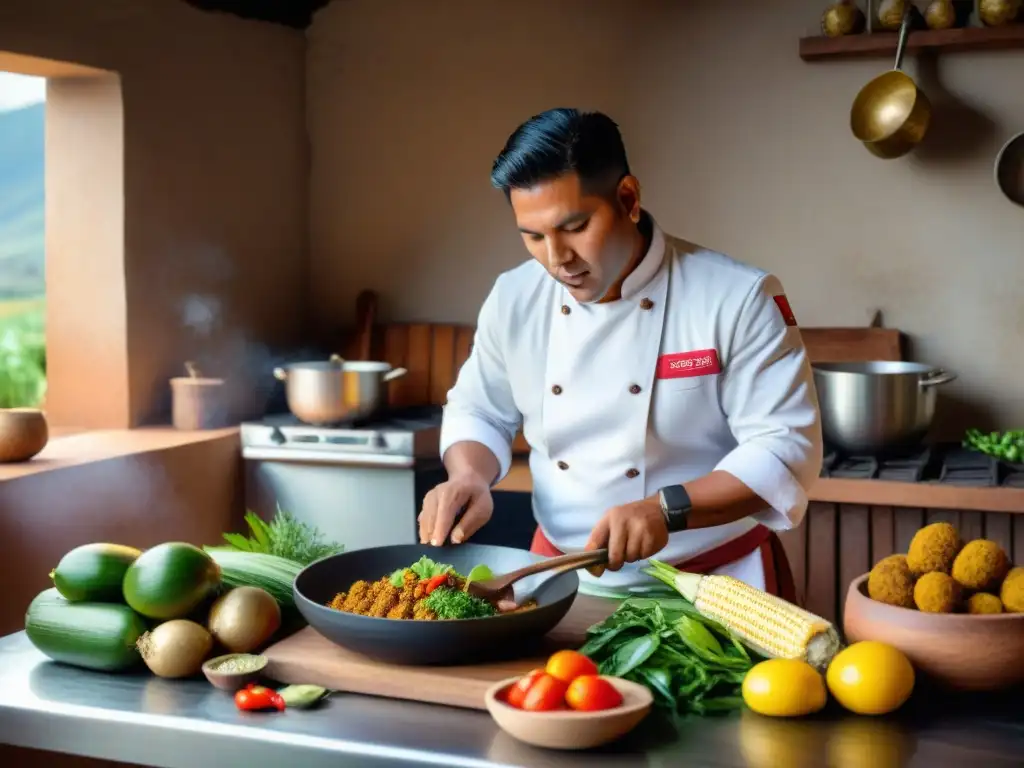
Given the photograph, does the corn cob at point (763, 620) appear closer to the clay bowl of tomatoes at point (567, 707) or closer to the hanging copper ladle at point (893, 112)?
the clay bowl of tomatoes at point (567, 707)

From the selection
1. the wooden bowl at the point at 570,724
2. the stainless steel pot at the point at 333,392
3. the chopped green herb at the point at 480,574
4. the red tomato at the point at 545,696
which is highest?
the stainless steel pot at the point at 333,392

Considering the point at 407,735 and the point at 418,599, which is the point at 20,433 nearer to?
the point at 418,599

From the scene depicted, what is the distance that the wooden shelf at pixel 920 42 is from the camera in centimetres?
371

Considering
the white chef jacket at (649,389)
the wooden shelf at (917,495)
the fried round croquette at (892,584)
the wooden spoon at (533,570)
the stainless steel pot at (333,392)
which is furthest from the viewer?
the stainless steel pot at (333,392)

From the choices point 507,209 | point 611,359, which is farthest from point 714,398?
point 507,209

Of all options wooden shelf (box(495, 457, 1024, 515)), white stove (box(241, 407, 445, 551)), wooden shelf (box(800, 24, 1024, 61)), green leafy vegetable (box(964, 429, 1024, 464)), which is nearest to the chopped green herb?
wooden shelf (box(495, 457, 1024, 515))

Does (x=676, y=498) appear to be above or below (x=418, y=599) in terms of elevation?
above

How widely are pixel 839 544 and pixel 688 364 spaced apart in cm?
149

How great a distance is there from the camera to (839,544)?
3404 mm

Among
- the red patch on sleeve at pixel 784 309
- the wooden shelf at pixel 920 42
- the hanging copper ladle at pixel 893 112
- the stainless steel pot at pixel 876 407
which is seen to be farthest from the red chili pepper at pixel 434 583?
the wooden shelf at pixel 920 42

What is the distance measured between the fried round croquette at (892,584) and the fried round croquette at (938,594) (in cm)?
2

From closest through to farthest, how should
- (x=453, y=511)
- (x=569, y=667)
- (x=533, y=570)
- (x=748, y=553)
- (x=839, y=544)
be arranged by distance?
(x=569, y=667) < (x=533, y=570) < (x=453, y=511) < (x=748, y=553) < (x=839, y=544)

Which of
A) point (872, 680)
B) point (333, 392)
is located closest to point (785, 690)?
point (872, 680)

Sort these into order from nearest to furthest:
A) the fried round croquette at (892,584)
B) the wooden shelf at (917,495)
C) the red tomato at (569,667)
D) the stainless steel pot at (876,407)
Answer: the red tomato at (569,667), the fried round croquette at (892,584), the wooden shelf at (917,495), the stainless steel pot at (876,407)
